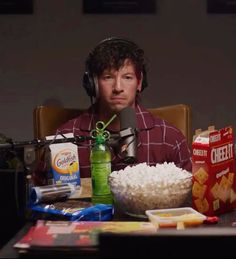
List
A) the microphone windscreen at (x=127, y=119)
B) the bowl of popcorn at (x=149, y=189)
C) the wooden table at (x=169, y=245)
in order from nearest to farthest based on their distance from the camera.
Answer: the wooden table at (x=169, y=245)
the bowl of popcorn at (x=149, y=189)
the microphone windscreen at (x=127, y=119)

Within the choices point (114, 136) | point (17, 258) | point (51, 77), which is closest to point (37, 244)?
point (17, 258)

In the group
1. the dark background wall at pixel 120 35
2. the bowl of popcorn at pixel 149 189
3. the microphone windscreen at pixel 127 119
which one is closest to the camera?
the bowl of popcorn at pixel 149 189

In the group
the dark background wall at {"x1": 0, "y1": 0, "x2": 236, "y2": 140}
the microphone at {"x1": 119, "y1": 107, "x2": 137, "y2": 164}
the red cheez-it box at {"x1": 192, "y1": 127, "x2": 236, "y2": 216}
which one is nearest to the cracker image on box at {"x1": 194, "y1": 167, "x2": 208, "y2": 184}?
the red cheez-it box at {"x1": 192, "y1": 127, "x2": 236, "y2": 216}

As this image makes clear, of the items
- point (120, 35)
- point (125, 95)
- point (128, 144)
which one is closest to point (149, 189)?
point (128, 144)

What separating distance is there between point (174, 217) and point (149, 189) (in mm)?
91

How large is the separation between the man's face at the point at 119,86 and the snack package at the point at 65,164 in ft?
2.22

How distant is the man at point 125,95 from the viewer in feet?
6.41

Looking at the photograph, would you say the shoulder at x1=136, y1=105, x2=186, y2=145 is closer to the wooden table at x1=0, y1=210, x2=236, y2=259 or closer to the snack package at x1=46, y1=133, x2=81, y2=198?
the snack package at x1=46, y1=133, x2=81, y2=198

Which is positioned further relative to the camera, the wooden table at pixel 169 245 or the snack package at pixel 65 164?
the snack package at pixel 65 164

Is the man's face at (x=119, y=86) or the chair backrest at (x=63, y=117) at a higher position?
the man's face at (x=119, y=86)

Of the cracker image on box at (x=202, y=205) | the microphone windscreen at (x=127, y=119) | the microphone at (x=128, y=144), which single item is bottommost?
the cracker image on box at (x=202, y=205)

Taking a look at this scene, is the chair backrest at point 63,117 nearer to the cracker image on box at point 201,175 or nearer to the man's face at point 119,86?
the man's face at point 119,86

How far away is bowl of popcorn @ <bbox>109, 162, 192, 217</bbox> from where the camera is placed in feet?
3.40

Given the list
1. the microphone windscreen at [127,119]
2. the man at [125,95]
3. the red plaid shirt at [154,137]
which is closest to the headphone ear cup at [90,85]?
the man at [125,95]
